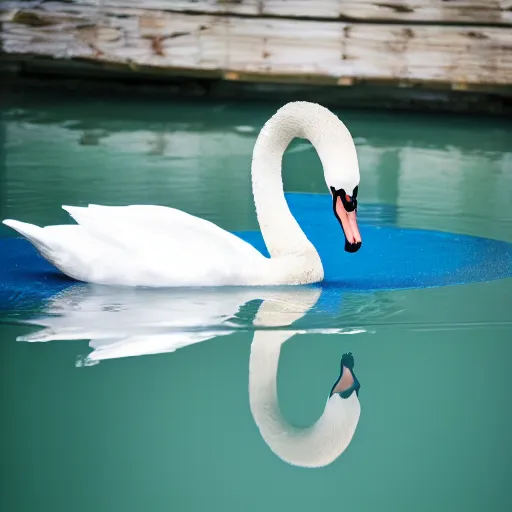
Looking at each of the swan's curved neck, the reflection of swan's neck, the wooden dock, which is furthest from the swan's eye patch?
the wooden dock

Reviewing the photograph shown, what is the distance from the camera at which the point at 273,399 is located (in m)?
2.78

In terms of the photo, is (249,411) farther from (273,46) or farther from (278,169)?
(273,46)

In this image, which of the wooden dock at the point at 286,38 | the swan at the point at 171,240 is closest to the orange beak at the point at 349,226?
the swan at the point at 171,240

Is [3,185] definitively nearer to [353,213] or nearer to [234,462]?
[353,213]

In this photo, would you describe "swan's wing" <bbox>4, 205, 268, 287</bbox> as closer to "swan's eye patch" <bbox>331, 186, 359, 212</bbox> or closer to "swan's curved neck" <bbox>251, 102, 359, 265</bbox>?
"swan's curved neck" <bbox>251, 102, 359, 265</bbox>

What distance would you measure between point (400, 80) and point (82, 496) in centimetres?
683

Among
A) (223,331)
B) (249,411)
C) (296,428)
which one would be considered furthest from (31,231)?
(296,428)

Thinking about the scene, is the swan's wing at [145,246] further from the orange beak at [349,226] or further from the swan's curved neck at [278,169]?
the orange beak at [349,226]

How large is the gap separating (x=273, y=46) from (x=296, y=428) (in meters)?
6.38

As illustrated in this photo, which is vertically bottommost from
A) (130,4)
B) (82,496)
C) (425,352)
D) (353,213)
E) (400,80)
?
(82,496)

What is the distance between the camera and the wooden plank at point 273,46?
8.61 m

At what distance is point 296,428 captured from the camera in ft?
8.60

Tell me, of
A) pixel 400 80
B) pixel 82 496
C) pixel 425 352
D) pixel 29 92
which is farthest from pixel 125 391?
pixel 29 92

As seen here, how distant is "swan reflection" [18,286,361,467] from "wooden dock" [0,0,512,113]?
16.5 feet
